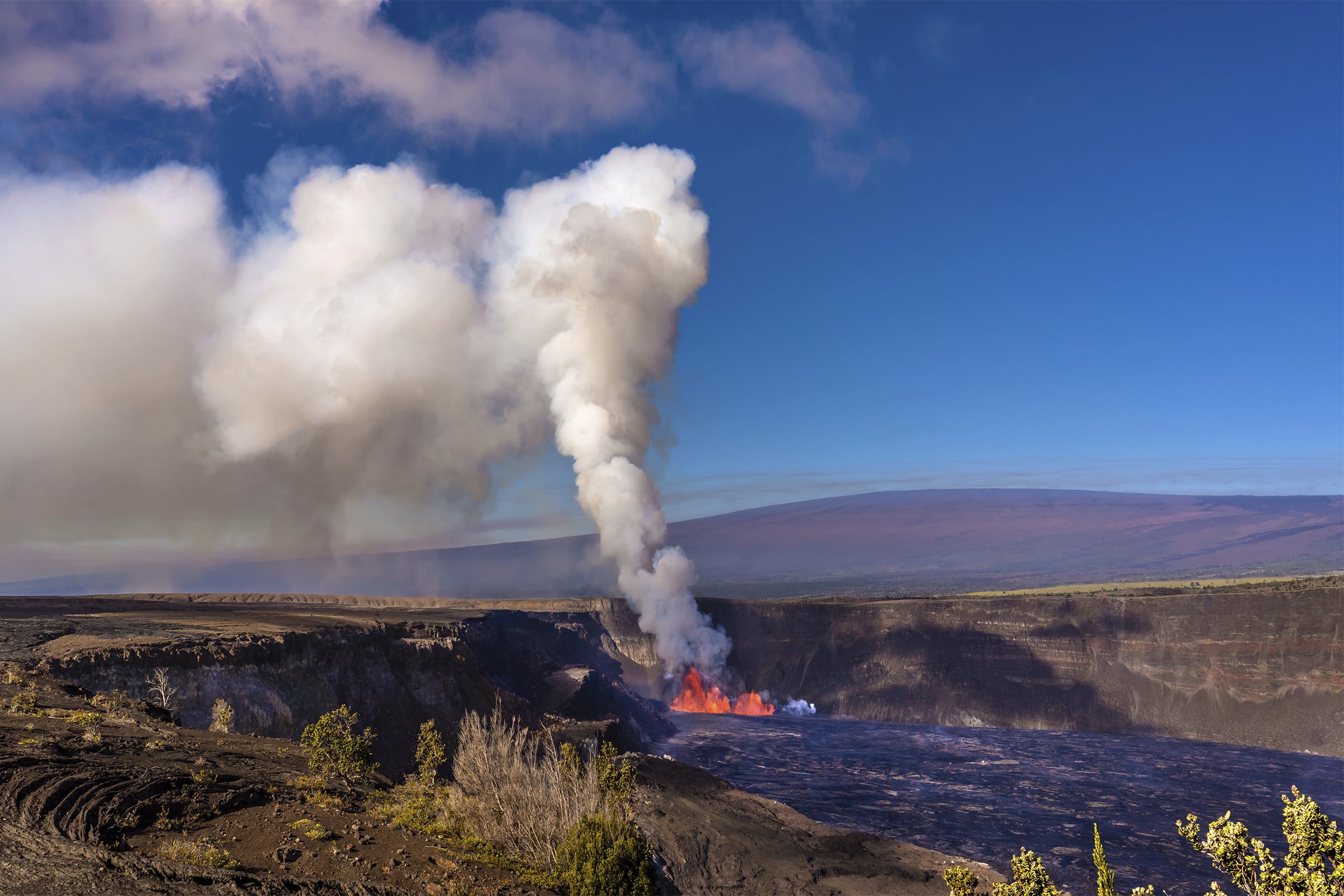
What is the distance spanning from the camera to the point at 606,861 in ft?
61.6

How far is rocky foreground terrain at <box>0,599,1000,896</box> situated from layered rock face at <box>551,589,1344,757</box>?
31.0 m

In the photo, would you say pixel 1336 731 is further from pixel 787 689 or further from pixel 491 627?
pixel 491 627

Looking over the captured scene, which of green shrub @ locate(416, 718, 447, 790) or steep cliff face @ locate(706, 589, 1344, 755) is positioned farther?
steep cliff face @ locate(706, 589, 1344, 755)

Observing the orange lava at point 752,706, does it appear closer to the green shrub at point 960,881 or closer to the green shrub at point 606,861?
the green shrub at point 606,861

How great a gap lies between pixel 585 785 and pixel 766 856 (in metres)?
18.6

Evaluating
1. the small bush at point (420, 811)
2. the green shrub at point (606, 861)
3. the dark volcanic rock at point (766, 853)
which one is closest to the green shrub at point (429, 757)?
the small bush at point (420, 811)

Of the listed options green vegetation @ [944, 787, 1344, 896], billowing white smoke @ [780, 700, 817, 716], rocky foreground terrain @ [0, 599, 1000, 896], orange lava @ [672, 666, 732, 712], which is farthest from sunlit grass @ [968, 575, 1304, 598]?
green vegetation @ [944, 787, 1344, 896]

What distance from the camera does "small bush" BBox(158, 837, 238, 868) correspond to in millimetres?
16016

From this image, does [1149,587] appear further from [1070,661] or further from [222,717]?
[222,717]

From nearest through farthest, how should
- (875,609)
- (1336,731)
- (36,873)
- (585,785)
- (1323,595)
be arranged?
(36,873), (585,785), (1336,731), (1323,595), (875,609)

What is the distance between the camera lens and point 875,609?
4080 inches

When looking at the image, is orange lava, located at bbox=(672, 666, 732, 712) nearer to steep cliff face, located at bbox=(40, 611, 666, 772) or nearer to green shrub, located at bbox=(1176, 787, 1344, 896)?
steep cliff face, located at bbox=(40, 611, 666, 772)

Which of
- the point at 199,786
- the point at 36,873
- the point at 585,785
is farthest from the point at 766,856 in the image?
the point at 36,873

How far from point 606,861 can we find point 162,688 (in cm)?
2906
